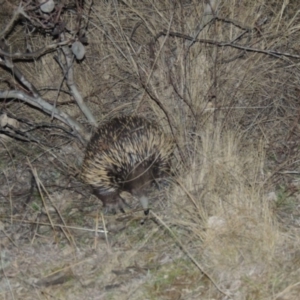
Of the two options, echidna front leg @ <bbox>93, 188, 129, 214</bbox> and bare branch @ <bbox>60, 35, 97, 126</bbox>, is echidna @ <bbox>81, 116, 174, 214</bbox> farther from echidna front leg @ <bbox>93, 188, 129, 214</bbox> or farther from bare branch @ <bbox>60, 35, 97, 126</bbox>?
bare branch @ <bbox>60, 35, 97, 126</bbox>

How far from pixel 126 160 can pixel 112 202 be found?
0.98 ft

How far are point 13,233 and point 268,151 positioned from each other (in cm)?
172

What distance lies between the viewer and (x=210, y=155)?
4.04 metres

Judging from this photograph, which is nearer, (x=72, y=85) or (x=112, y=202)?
(x=112, y=202)

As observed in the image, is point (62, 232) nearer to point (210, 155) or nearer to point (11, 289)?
point (11, 289)

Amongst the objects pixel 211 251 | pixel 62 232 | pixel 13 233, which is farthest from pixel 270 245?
pixel 13 233

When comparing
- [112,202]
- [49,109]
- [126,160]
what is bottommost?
[112,202]

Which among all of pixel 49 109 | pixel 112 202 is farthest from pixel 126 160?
pixel 49 109

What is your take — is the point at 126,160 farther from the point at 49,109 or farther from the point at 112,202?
the point at 49,109

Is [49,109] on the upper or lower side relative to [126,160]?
upper

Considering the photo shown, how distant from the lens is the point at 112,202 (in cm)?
421

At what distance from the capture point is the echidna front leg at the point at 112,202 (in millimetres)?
4191

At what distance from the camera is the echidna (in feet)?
13.5

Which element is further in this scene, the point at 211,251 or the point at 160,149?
the point at 160,149
